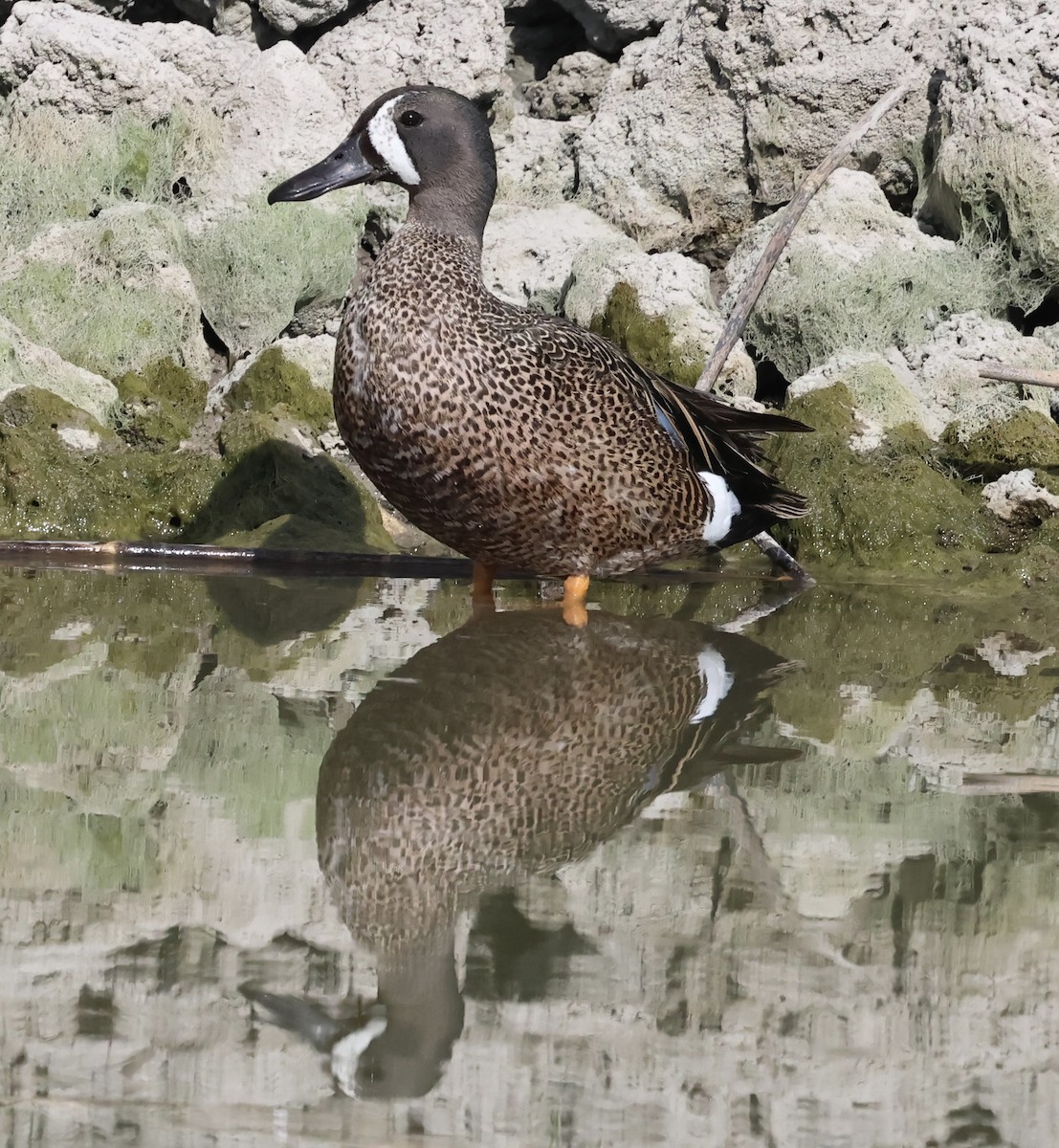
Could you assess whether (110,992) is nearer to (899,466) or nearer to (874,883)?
(874,883)

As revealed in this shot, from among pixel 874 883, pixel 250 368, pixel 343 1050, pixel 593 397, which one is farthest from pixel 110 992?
pixel 250 368

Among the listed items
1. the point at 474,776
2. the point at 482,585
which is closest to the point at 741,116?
the point at 482,585

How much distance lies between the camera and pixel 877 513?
716 cm

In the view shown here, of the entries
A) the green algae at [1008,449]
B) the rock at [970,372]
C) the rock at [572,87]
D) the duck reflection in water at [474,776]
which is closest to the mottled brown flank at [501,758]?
the duck reflection in water at [474,776]

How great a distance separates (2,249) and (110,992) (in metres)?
8.15

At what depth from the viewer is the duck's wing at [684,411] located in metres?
5.13

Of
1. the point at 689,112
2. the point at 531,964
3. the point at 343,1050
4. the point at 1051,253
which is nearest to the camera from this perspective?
the point at 343,1050

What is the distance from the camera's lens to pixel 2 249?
9.44m

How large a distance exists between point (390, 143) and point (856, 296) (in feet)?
14.8

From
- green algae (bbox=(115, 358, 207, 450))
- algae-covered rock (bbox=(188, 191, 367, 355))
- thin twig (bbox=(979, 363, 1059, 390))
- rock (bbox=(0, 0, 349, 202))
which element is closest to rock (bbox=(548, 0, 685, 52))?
rock (bbox=(0, 0, 349, 202))

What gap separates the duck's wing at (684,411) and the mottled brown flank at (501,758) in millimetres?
896

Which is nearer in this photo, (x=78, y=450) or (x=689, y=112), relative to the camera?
(x=78, y=450)

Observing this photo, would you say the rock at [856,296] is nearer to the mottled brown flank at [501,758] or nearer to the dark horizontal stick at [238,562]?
the dark horizontal stick at [238,562]

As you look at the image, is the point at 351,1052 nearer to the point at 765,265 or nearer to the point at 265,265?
the point at 765,265
